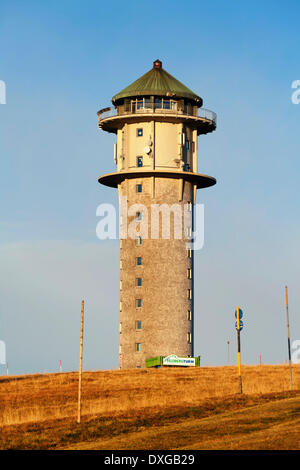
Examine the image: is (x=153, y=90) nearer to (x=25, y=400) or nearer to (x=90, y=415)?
(x=25, y=400)

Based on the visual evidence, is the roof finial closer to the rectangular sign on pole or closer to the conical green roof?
the conical green roof

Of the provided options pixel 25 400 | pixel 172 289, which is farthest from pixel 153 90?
pixel 25 400

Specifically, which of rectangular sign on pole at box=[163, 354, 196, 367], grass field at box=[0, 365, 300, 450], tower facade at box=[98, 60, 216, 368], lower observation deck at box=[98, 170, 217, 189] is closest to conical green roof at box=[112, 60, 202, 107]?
tower facade at box=[98, 60, 216, 368]

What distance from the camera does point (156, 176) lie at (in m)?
91.9

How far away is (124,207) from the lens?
302 feet

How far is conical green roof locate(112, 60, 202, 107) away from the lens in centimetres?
9400

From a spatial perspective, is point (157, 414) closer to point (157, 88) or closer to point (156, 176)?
point (156, 176)

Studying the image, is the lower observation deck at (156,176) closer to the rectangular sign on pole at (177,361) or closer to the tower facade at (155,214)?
the tower facade at (155,214)

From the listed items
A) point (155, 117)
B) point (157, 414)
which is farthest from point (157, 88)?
point (157, 414)

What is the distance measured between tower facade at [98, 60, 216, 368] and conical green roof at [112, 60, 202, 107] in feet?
0.33

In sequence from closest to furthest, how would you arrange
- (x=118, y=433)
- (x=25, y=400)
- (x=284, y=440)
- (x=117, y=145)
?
(x=284, y=440), (x=118, y=433), (x=25, y=400), (x=117, y=145)

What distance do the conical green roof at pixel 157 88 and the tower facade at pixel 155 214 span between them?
100 millimetres
